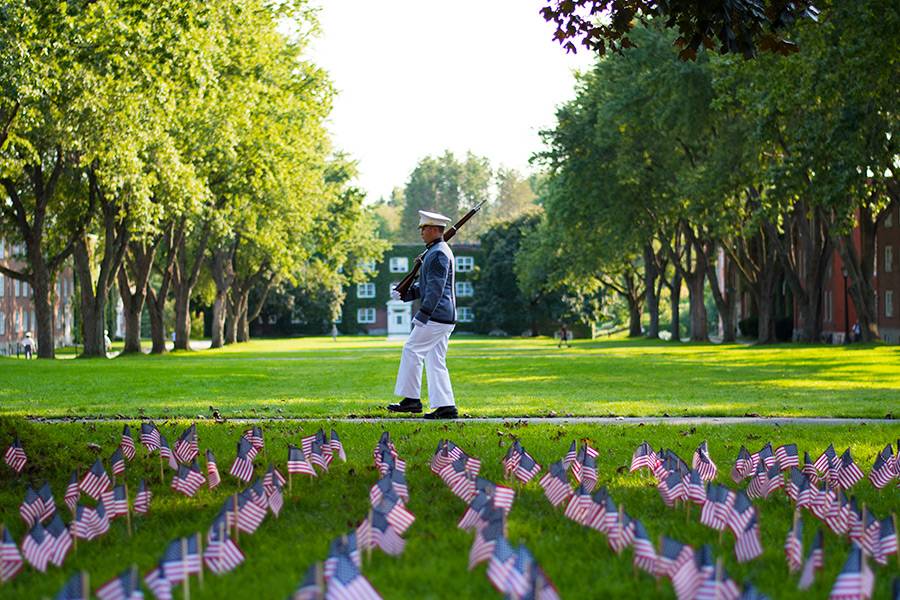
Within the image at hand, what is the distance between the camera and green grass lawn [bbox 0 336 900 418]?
1600 centimetres

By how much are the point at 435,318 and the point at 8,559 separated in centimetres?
763

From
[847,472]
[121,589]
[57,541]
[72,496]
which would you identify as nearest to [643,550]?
[121,589]

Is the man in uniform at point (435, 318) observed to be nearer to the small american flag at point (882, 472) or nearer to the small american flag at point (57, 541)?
the small american flag at point (882, 472)

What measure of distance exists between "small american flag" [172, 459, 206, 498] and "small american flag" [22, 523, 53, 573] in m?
2.00

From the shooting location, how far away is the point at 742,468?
28.1 ft

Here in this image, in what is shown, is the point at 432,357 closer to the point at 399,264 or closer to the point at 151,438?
the point at 151,438

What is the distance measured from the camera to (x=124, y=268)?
150ft

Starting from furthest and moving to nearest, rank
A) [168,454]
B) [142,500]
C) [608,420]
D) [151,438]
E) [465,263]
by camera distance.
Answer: [465,263] → [608,420] → [151,438] → [168,454] → [142,500]

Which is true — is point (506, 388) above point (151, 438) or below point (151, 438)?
below

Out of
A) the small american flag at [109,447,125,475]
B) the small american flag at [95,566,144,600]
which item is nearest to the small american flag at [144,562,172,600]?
the small american flag at [95,566,144,600]

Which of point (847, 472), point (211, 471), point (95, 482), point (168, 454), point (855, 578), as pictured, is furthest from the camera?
point (168, 454)

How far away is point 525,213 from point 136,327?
196 feet

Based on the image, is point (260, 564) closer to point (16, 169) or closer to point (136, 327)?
point (16, 169)

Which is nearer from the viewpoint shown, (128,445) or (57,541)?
(57,541)
